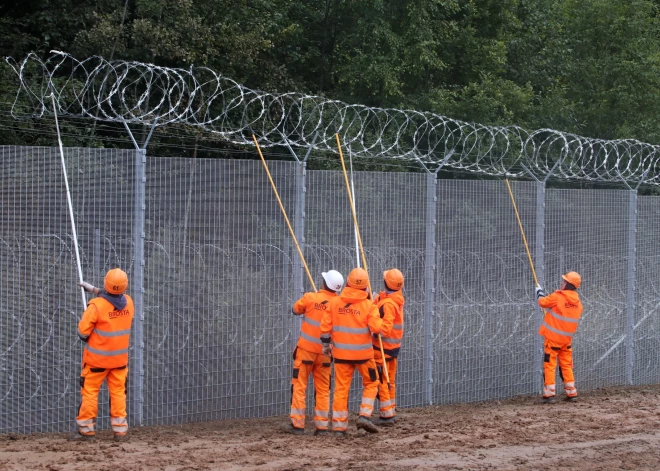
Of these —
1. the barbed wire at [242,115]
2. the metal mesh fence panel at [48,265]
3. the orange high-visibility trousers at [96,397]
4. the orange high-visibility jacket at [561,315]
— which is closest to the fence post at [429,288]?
the barbed wire at [242,115]

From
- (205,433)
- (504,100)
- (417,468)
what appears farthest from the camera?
(504,100)

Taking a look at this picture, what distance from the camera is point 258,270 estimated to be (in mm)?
9625

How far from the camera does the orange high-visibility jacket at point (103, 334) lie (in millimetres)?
7891

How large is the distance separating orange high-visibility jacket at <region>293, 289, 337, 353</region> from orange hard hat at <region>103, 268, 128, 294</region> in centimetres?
179

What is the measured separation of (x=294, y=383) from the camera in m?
9.01

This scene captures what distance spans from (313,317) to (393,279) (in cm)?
104

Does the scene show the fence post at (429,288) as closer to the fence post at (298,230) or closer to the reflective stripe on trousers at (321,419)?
the fence post at (298,230)

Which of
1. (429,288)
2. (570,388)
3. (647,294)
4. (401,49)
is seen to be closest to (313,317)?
(429,288)

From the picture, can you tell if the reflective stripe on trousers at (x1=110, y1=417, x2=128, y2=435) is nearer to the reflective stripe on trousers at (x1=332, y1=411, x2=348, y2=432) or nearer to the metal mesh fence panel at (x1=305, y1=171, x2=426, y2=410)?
the reflective stripe on trousers at (x1=332, y1=411, x2=348, y2=432)

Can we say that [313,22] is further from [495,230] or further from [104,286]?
[104,286]

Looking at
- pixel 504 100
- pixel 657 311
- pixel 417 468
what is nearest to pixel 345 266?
pixel 417 468

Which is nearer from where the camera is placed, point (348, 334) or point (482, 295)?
point (348, 334)

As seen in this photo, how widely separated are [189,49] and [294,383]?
309 inches

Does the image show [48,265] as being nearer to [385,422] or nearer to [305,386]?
[305,386]
